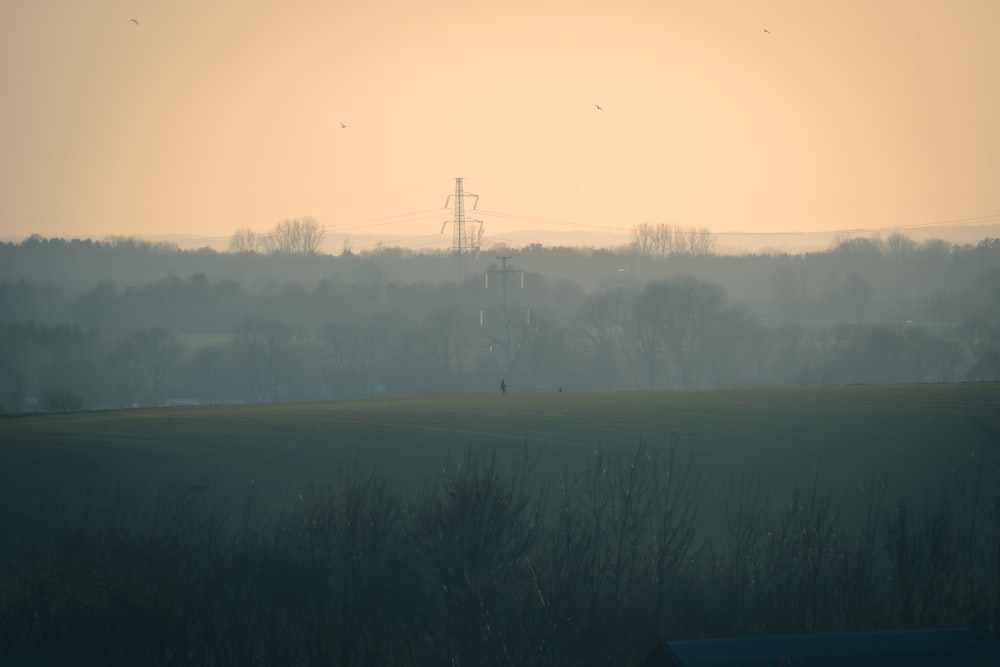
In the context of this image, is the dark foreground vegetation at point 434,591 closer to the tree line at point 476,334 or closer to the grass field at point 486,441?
the grass field at point 486,441

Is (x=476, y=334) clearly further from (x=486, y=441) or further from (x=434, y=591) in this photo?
(x=434, y=591)

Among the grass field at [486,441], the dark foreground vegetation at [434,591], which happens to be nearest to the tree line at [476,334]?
the grass field at [486,441]

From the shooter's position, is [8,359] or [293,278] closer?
[8,359]

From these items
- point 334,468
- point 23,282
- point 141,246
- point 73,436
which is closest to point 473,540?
point 334,468

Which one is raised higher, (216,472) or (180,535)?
(180,535)

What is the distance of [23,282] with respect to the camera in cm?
11044

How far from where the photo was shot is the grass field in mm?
33344

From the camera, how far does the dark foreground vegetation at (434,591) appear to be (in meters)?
16.5

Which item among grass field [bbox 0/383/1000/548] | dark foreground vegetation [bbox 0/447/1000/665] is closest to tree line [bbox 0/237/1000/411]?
grass field [bbox 0/383/1000/548]

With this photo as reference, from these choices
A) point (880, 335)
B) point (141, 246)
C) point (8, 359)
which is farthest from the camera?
point (141, 246)

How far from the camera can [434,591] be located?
1931 centimetres

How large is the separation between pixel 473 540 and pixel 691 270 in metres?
122

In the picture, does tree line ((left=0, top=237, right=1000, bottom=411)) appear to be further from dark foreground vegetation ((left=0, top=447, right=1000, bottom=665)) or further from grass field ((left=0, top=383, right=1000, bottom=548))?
dark foreground vegetation ((left=0, top=447, right=1000, bottom=665))

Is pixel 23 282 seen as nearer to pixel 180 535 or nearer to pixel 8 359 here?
pixel 8 359
